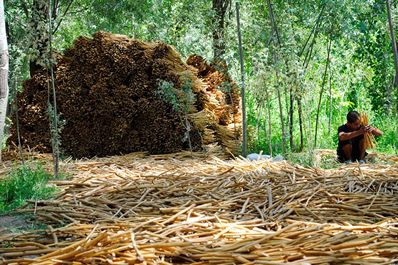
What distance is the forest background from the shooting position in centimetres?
1056

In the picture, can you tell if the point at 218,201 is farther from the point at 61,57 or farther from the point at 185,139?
the point at 61,57

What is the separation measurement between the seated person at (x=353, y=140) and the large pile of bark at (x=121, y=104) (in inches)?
91.6

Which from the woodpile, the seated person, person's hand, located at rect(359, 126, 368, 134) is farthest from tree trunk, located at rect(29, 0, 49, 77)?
person's hand, located at rect(359, 126, 368, 134)

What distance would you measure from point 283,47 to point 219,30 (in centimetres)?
174

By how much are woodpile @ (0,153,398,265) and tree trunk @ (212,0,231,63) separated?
15.7 feet

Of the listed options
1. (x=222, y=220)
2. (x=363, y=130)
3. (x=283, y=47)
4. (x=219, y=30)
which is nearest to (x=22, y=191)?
(x=222, y=220)

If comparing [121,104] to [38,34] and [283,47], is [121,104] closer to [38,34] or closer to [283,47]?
[283,47]

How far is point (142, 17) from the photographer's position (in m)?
14.0

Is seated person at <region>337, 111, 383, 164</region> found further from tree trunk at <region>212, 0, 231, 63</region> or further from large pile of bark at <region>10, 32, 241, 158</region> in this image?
tree trunk at <region>212, 0, 231, 63</region>

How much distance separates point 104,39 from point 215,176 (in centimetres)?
509

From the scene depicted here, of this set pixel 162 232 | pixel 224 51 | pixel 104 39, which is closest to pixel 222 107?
pixel 224 51

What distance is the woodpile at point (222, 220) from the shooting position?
145 inches

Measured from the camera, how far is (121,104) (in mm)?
10812

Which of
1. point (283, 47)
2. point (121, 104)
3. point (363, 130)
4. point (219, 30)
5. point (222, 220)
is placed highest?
point (219, 30)
